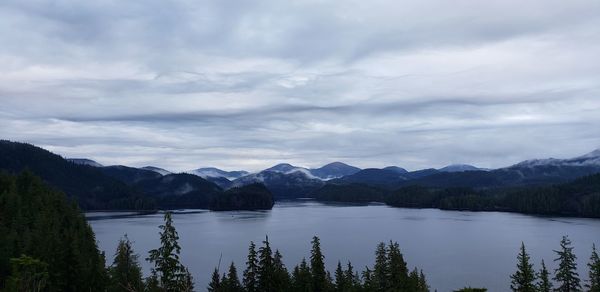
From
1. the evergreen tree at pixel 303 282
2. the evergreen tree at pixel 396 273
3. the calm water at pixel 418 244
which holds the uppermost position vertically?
the evergreen tree at pixel 396 273

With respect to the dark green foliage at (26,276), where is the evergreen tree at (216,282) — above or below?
below

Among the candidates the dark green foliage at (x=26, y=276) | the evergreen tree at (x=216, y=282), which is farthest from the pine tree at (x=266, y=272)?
the dark green foliage at (x=26, y=276)

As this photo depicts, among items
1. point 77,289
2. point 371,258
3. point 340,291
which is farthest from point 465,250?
point 77,289

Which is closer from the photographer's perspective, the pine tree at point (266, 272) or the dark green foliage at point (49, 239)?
the dark green foliage at point (49, 239)

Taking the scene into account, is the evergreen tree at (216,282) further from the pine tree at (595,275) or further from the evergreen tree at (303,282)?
the pine tree at (595,275)

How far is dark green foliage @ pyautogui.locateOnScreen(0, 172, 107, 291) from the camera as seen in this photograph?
155 ft

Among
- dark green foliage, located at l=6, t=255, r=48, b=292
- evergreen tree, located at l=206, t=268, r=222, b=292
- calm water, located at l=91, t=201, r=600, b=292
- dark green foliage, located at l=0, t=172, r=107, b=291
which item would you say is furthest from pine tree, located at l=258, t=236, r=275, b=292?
dark green foliage, located at l=6, t=255, r=48, b=292

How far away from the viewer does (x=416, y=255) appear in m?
112

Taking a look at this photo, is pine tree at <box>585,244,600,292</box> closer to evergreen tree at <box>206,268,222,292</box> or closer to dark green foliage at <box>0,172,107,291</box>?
evergreen tree at <box>206,268,222,292</box>

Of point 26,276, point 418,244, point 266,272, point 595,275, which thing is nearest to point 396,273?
point 266,272

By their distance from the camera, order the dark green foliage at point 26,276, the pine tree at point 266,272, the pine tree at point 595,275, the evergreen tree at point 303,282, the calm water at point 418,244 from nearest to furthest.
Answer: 1. the dark green foliage at point 26,276
2. the pine tree at point 595,275
3. the evergreen tree at point 303,282
4. the pine tree at point 266,272
5. the calm water at point 418,244

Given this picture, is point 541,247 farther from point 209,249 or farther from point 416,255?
point 209,249

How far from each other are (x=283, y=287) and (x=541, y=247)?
88.6 m

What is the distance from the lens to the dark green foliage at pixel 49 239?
155 ft
